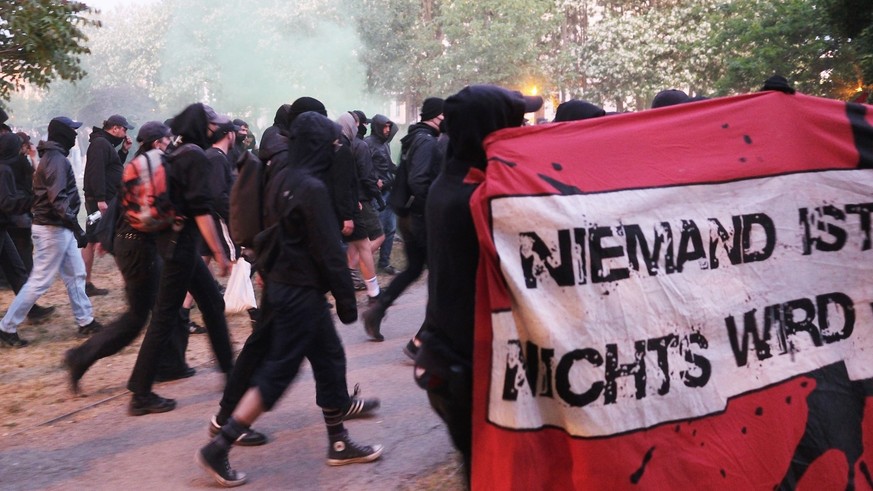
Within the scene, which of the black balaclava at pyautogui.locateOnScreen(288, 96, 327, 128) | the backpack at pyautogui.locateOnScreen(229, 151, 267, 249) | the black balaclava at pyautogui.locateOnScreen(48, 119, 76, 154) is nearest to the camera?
the backpack at pyautogui.locateOnScreen(229, 151, 267, 249)

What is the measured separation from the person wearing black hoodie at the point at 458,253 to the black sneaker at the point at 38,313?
7.48 m

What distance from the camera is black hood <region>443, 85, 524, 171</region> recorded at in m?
3.56

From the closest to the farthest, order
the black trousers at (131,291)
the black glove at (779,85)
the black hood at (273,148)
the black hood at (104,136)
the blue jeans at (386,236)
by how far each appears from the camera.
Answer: the black glove at (779,85)
the black hood at (273,148)
the black trousers at (131,291)
the black hood at (104,136)
the blue jeans at (386,236)

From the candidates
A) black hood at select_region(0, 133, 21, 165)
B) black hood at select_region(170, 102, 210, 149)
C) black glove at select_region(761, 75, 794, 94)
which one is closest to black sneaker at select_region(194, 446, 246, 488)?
black hood at select_region(170, 102, 210, 149)

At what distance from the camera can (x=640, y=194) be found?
3.72 m

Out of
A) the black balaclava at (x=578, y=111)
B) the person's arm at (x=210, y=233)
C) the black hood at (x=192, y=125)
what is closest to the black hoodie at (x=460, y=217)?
the black balaclava at (x=578, y=111)

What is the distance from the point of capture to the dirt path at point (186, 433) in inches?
200

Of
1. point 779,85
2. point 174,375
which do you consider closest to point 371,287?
point 174,375

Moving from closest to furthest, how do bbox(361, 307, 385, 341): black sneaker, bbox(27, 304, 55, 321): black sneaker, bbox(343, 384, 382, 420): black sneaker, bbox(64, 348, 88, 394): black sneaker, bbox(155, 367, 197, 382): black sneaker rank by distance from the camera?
bbox(343, 384, 382, 420): black sneaker → bbox(64, 348, 88, 394): black sneaker → bbox(155, 367, 197, 382): black sneaker → bbox(361, 307, 385, 341): black sneaker → bbox(27, 304, 55, 321): black sneaker

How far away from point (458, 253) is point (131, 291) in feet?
12.2

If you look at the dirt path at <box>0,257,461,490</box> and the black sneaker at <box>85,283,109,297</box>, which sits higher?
the black sneaker at <box>85,283,109,297</box>

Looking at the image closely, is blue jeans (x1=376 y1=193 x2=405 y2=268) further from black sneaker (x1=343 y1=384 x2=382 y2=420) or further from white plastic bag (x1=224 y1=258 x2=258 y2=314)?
black sneaker (x1=343 y1=384 x2=382 y2=420)

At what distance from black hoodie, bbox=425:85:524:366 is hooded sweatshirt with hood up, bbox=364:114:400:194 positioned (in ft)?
27.9

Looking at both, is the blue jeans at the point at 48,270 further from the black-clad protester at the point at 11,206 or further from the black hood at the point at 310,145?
the black hood at the point at 310,145
